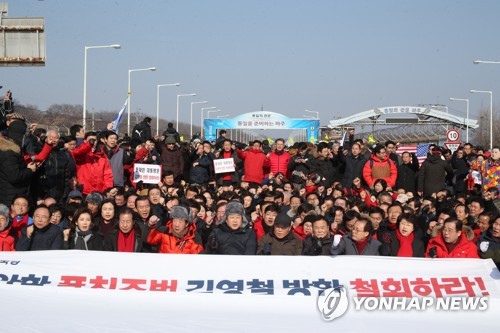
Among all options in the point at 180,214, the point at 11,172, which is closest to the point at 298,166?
the point at 11,172

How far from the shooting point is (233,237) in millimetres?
8570

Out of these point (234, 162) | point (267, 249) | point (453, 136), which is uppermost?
point (453, 136)

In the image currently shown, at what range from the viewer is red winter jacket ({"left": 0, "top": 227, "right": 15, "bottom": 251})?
27.8 feet

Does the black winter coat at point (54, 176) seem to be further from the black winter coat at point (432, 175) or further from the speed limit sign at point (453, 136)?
the speed limit sign at point (453, 136)

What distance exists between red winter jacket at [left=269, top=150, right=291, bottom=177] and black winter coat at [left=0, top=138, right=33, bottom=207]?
22.8 ft

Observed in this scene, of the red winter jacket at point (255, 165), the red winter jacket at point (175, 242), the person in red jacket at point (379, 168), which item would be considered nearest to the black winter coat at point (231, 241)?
the red winter jacket at point (175, 242)

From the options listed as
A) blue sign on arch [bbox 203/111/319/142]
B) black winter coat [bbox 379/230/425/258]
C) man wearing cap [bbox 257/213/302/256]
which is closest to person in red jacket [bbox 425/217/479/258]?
black winter coat [bbox 379/230/425/258]

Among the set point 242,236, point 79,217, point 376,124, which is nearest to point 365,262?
point 242,236

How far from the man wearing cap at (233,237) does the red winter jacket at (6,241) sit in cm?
207

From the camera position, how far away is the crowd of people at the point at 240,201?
8.59 meters

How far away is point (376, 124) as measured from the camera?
228 ft

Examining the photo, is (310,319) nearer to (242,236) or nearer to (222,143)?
(242,236)

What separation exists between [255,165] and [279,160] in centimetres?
52

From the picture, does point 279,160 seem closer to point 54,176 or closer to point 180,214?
point 54,176
